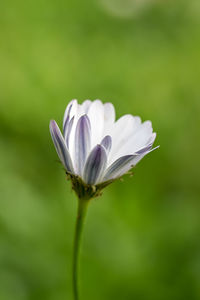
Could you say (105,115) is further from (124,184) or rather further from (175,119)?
(175,119)

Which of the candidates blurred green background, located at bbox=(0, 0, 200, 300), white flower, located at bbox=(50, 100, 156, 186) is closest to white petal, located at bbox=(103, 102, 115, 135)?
→ white flower, located at bbox=(50, 100, 156, 186)

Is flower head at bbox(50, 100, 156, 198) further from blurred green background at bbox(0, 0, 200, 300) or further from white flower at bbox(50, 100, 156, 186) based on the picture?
blurred green background at bbox(0, 0, 200, 300)

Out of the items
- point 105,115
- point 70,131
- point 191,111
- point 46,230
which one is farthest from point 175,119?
point 70,131

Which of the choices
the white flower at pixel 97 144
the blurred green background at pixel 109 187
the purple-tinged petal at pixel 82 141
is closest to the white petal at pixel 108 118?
the white flower at pixel 97 144

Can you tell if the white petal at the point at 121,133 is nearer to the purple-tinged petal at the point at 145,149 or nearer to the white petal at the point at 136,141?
the white petal at the point at 136,141

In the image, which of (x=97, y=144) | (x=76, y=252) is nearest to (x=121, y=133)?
(x=97, y=144)

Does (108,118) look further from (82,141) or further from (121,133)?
(82,141)

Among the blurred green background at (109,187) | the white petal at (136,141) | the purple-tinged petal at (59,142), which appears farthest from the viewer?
the blurred green background at (109,187)
